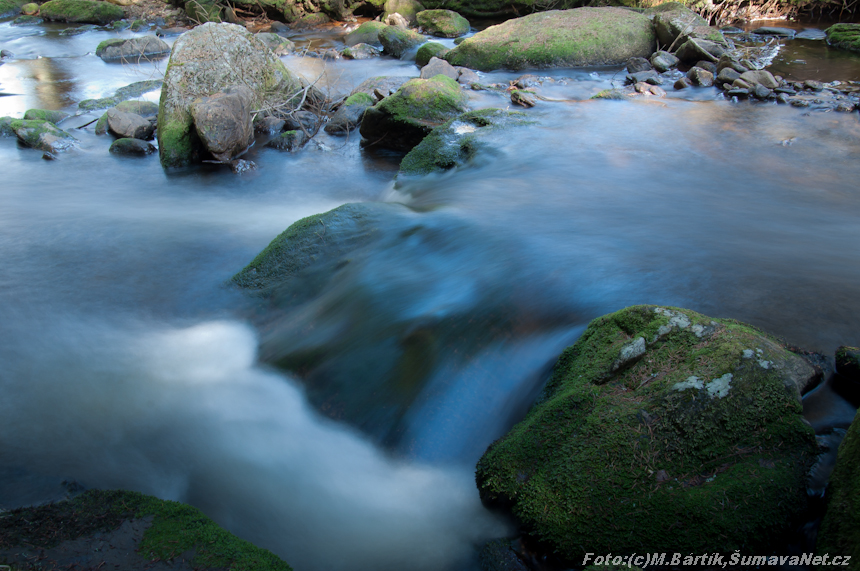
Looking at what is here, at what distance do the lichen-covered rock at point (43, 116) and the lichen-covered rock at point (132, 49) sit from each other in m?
5.98

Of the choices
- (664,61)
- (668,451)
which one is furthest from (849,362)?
(664,61)

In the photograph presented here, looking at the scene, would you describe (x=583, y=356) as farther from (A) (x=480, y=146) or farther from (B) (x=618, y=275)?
(A) (x=480, y=146)

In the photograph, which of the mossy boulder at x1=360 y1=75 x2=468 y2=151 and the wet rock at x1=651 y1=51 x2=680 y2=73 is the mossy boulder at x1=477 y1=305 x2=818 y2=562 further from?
the wet rock at x1=651 y1=51 x2=680 y2=73

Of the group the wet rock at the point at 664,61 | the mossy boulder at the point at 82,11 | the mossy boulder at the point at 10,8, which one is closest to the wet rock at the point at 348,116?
the wet rock at the point at 664,61

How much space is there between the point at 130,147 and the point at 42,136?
155 centimetres

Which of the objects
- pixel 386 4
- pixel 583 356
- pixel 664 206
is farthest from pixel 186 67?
pixel 386 4

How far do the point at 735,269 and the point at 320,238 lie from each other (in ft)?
12.0

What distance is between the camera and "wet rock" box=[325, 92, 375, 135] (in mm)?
9250

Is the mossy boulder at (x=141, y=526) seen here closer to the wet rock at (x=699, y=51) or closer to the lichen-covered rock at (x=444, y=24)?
the wet rock at (x=699, y=51)

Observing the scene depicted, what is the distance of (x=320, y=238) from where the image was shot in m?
5.21

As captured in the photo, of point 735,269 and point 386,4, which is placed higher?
point 386,4

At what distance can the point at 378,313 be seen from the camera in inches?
166

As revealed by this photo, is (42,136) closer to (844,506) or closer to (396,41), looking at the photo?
(396,41)

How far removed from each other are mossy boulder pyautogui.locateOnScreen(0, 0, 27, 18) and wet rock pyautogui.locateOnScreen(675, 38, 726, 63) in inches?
1005
